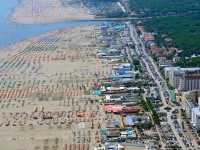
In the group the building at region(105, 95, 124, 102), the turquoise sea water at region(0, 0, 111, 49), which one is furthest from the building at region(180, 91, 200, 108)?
the turquoise sea water at region(0, 0, 111, 49)

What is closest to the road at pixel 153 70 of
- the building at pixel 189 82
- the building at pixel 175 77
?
the building at pixel 175 77

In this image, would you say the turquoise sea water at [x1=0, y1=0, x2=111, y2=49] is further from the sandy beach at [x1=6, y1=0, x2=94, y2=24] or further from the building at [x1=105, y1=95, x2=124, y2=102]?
the building at [x1=105, y1=95, x2=124, y2=102]

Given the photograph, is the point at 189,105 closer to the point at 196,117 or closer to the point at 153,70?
the point at 196,117

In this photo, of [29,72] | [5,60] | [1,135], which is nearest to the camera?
[1,135]

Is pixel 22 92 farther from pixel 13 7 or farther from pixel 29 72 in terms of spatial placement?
pixel 13 7

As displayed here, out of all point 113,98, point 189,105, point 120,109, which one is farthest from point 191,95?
point 113,98

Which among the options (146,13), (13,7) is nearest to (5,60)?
(146,13)
